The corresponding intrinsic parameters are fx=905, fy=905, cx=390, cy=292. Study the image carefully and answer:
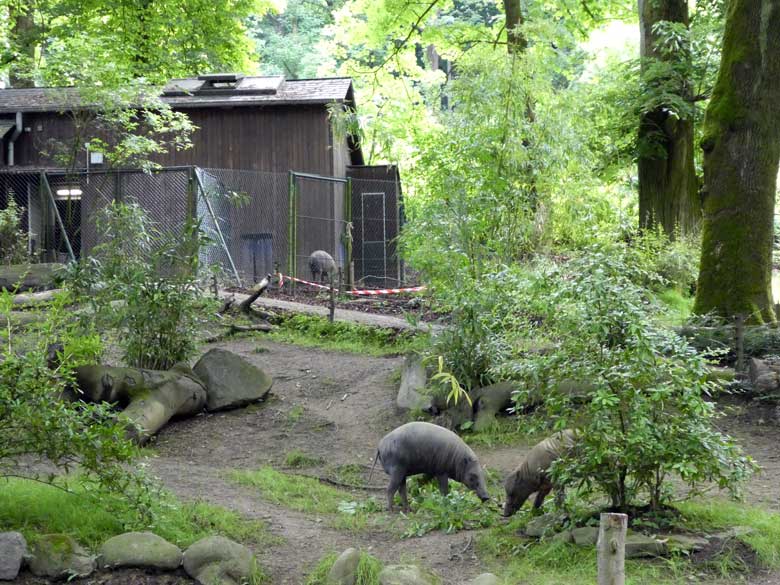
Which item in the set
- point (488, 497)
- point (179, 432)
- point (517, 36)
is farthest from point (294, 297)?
point (488, 497)

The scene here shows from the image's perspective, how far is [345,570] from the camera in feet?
17.5

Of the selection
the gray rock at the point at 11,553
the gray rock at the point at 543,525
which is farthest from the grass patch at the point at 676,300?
the gray rock at the point at 11,553

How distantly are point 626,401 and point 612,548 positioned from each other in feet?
5.41

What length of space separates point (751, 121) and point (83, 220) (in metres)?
12.5

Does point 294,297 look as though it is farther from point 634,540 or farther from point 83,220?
point 634,540

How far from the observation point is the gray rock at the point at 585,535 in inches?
222

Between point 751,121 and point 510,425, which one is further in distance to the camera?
point 751,121

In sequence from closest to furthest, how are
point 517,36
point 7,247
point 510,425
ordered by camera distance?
point 510,425 → point 517,36 → point 7,247

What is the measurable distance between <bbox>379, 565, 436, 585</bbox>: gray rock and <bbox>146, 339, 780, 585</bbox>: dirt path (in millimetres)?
192

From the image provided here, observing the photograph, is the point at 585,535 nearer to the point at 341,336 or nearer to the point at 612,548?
the point at 612,548

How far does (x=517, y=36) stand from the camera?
48.7ft

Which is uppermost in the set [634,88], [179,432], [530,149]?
[634,88]

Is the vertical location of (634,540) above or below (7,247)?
below

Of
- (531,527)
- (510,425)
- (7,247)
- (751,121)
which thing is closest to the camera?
(531,527)
